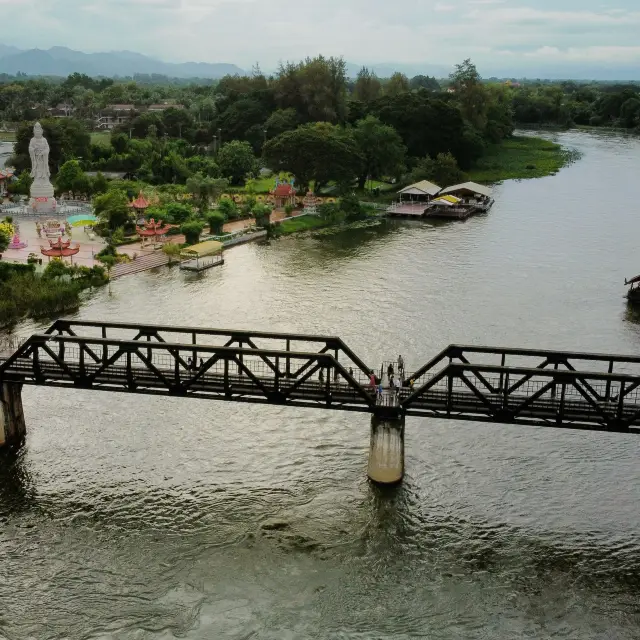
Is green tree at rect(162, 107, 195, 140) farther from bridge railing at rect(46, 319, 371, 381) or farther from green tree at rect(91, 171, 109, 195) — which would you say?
bridge railing at rect(46, 319, 371, 381)

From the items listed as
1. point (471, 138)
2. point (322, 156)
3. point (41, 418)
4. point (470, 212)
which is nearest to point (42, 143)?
point (322, 156)

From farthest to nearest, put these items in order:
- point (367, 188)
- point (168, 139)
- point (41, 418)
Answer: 1. point (168, 139)
2. point (367, 188)
3. point (41, 418)

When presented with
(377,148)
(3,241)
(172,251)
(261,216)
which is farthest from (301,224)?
(3,241)

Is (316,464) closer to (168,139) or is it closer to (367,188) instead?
(367,188)

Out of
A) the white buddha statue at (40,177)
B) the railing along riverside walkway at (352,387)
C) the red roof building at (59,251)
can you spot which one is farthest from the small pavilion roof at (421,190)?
the railing along riverside walkway at (352,387)

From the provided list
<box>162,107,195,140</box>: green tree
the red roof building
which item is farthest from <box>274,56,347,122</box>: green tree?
the red roof building

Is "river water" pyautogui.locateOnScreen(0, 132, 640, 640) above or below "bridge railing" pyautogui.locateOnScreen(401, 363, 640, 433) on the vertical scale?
below

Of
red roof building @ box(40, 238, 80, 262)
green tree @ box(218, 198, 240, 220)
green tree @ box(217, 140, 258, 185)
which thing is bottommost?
red roof building @ box(40, 238, 80, 262)
